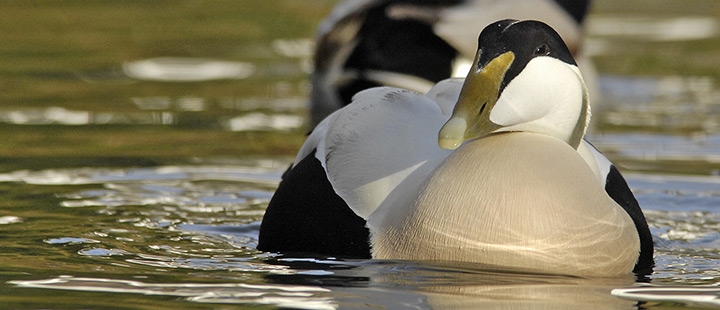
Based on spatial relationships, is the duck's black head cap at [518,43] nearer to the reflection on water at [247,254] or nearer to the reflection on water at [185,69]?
the reflection on water at [247,254]

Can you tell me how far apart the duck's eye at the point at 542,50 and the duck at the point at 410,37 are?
119 inches

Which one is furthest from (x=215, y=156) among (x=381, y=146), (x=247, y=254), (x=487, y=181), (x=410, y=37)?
(x=487, y=181)

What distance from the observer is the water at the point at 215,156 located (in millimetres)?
3617

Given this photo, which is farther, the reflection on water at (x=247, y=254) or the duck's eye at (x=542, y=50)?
the duck's eye at (x=542, y=50)

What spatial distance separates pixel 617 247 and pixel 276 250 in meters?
1.05

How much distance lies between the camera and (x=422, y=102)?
4.08 m

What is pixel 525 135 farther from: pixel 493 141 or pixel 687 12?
pixel 687 12

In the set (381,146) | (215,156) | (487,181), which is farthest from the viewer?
(215,156)

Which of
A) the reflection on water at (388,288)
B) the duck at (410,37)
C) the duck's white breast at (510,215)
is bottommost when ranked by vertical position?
the reflection on water at (388,288)

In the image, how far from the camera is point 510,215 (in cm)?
365

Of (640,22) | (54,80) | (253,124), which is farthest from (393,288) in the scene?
(640,22)

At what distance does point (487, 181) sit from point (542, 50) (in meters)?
0.40

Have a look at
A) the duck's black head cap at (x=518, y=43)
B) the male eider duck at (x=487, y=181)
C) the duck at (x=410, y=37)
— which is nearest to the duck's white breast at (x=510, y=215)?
the male eider duck at (x=487, y=181)

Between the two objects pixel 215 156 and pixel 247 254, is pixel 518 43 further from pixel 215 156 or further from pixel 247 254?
pixel 215 156
